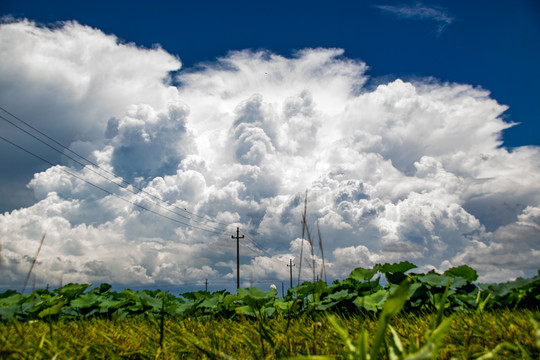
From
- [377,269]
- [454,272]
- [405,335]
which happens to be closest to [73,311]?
[377,269]

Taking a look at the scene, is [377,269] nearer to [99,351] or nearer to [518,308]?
[518,308]

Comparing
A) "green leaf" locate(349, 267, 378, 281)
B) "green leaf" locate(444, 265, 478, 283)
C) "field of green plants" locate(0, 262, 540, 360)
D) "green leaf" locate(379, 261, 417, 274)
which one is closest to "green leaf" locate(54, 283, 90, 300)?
"field of green plants" locate(0, 262, 540, 360)

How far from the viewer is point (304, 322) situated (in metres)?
3.20

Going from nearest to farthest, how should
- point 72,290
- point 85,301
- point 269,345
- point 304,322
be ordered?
1. point 269,345
2. point 304,322
3. point 85,301
4. point 72,290

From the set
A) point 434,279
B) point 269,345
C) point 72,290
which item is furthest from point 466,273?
point 72,290

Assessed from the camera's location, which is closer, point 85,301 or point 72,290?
point 85,301

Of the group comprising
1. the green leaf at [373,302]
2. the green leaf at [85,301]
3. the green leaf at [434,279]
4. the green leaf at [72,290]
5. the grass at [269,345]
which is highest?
the green leaf at [72,290]

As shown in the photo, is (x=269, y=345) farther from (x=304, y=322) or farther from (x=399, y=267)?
(x=399, y=267)

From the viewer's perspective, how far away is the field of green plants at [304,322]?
1622 mm

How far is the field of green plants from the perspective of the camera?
5.32 ft

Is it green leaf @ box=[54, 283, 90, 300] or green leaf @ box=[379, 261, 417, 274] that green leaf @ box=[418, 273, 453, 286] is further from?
green leaf @ box=[54, 283, 90, 300]

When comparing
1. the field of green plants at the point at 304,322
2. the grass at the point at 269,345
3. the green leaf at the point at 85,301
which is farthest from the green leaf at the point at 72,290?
the grass at the point at 269,345

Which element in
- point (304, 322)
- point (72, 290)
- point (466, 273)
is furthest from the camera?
point (72, 290)

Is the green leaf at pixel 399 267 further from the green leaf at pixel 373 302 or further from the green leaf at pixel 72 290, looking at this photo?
the green leaf at pixel 72 290
